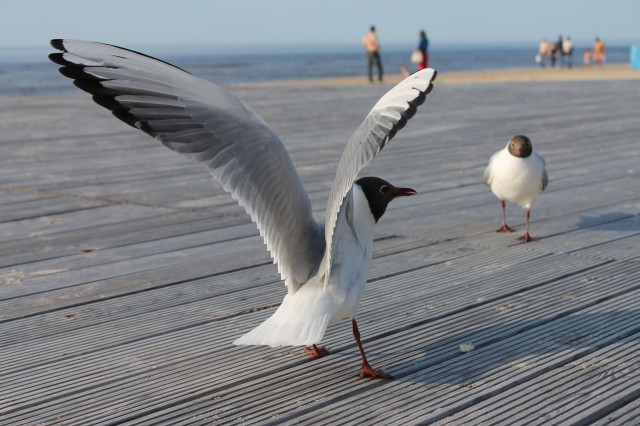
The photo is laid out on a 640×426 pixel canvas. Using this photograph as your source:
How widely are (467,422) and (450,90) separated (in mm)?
12137

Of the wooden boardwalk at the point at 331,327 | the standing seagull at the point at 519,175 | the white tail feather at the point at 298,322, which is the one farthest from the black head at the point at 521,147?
the white tail feather at the point at 298,322

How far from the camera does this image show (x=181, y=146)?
265 centimetres

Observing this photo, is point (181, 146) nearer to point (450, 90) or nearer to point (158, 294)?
point (158, 294)

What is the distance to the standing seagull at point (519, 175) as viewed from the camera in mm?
4566

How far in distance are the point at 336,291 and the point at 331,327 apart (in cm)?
54

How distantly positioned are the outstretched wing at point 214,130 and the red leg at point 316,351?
22 centimetres

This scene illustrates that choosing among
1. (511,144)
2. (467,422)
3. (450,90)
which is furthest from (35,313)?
(450,90)

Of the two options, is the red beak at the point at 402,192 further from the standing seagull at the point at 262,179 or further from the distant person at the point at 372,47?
the distant person at the point at 372,47

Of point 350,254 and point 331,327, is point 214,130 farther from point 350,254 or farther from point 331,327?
point 331,327

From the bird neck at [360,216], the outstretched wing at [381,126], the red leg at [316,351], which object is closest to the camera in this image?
the outstretched wing at [381,126]

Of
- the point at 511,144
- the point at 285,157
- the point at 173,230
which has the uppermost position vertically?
the point at 285,157

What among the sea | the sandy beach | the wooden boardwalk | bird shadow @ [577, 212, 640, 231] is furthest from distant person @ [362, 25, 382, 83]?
bird shadow @ [577, 212, 640, 231]

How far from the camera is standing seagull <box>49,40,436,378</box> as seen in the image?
2.53 m

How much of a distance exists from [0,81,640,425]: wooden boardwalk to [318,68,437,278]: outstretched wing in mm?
619
